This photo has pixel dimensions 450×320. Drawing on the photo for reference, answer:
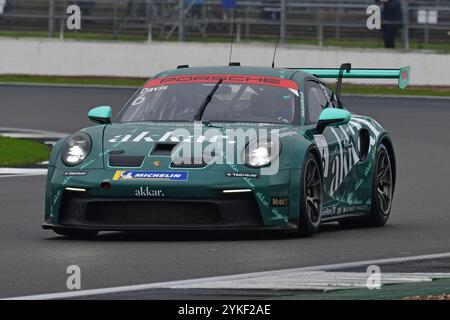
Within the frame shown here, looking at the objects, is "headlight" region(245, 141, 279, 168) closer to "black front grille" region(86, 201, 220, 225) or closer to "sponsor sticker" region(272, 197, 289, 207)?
"sponsor sticker" region(272, 197, 289, 207)

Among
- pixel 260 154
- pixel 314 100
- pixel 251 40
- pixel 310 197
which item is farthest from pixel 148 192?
pixel 251 40

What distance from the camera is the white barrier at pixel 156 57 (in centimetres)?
3531

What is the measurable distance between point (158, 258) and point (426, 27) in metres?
28.4

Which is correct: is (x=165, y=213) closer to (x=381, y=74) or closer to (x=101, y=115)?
(x=101, y=115)

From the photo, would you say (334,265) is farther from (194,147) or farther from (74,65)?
(74,65)

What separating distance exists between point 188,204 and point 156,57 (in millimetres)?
26710

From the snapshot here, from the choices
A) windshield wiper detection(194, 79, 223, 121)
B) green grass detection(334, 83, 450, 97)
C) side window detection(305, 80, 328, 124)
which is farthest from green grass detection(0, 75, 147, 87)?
windshield wiper detection(194, 79, 223, 121)

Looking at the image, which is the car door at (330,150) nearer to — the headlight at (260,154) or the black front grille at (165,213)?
the headlight at (260,154)

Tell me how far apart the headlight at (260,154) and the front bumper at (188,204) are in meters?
0.11

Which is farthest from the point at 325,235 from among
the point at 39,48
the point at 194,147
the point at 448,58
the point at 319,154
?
the point at 39,48

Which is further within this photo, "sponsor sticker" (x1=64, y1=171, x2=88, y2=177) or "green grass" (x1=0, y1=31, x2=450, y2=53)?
"green grass" (x1=0, y1=31, x2=450, y2=53)

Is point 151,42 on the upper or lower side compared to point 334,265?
upper

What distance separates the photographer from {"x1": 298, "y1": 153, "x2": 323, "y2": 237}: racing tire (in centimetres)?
1060

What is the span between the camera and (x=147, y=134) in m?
10.8
